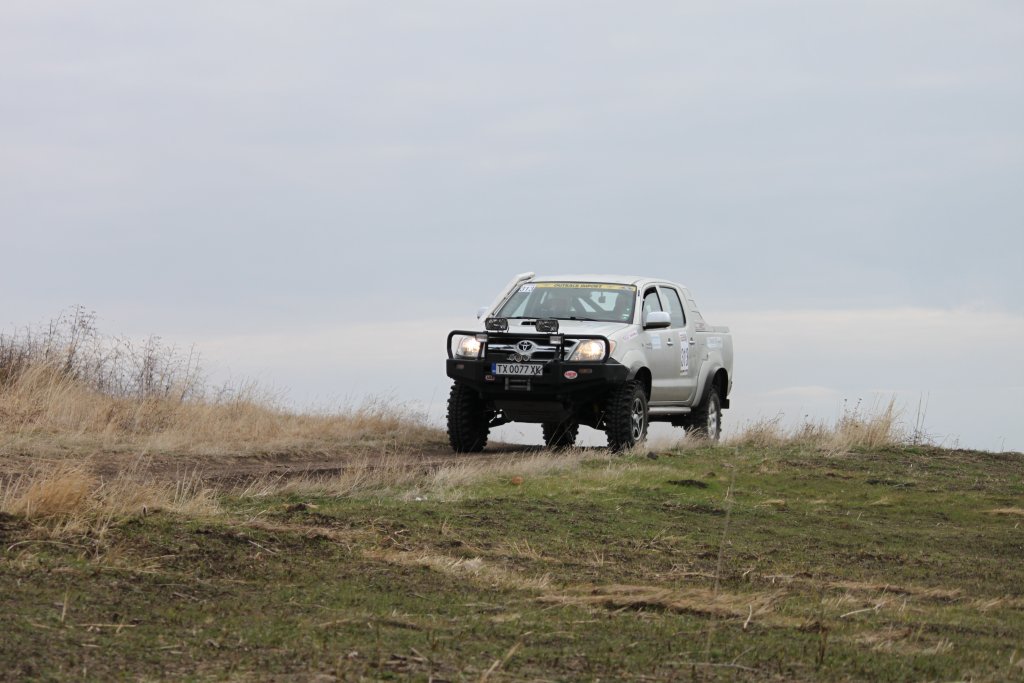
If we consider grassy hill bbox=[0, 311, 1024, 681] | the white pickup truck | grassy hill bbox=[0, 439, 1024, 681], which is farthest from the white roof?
grassy hill bbox=[0, 439, 1024, 681]

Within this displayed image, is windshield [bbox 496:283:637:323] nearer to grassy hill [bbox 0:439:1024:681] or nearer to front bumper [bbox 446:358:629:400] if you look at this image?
front bumper [bbox 446:358:629:400]

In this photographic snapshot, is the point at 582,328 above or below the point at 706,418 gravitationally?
above

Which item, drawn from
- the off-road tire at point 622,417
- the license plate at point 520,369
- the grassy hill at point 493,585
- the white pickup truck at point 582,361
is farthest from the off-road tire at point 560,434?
the grassy hill at point 493,585

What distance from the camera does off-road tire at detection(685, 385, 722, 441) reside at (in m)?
17.7

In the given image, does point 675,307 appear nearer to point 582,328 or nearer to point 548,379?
point 582,328

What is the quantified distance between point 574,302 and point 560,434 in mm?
2338

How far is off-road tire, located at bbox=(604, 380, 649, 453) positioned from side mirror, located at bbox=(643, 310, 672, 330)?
0.74m

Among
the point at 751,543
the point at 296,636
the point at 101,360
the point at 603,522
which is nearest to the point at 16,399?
the point at 101,360

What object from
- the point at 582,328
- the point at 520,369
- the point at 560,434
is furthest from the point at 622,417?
the point at 560,434

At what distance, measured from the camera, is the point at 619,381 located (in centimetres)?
1477

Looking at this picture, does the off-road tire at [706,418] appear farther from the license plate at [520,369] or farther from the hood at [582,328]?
the license plate at [520,369]

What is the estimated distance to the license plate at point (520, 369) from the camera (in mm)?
14656

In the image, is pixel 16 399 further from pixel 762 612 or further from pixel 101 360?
pixel 762 612

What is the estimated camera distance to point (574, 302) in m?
16.0
